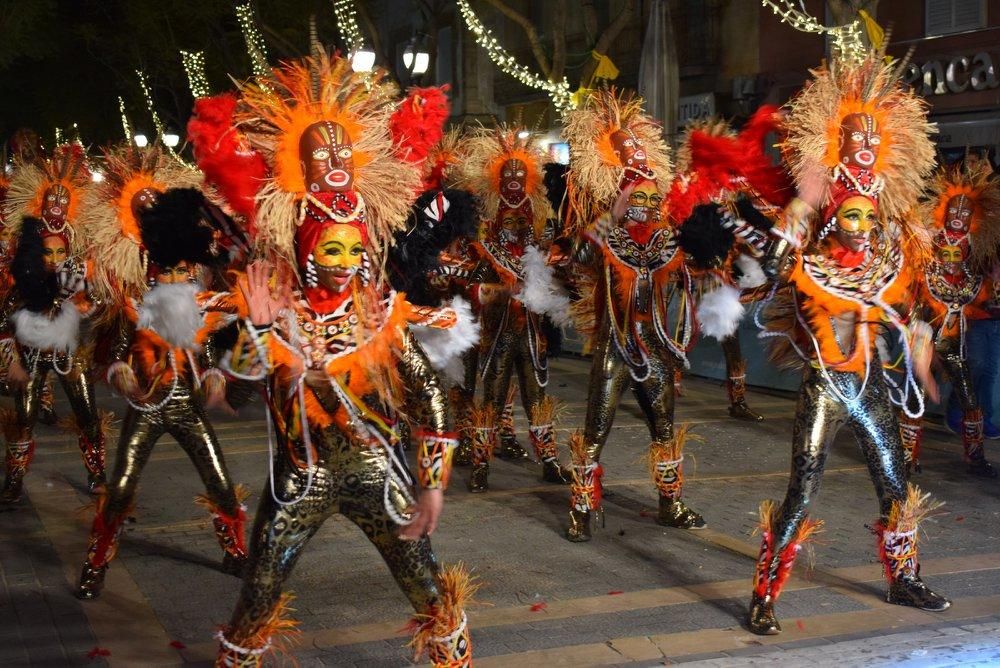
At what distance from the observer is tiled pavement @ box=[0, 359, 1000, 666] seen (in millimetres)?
5457

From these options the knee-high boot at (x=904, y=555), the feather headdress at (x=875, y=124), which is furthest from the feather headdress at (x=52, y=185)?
the knee-high boot at (x=904, y=555)

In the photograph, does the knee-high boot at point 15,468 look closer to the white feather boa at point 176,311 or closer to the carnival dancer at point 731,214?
the white feather boa at point 176,311

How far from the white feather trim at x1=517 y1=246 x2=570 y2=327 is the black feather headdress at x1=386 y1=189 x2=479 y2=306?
2.98m

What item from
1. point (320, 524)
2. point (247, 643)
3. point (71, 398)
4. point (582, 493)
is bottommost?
point (582, 493)

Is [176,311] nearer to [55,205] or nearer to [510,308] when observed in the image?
[55,205]

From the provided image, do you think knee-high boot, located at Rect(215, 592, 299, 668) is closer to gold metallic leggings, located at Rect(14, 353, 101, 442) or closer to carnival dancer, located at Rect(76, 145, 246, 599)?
carnival dancer, located at Rect(76, 145, 246, 599)

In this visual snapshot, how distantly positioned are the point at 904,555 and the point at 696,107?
18.6 metres

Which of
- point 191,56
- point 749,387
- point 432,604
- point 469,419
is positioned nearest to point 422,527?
point 432,604

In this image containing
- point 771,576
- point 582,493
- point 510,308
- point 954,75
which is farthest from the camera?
point 954,75

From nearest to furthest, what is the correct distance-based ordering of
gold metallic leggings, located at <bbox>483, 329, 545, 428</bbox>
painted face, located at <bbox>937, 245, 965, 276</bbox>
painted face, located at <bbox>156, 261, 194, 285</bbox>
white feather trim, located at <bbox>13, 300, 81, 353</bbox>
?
1. painted face, located at <bbox>156, 261, 194, 285</bbox>
2. white feather trim, located at <bbox>13, 300, 81, 353</bbox>
3. painted face, located at <bbox>937, 245, 965, 276</bbox>
4. gold metallic leggings, located at <bbox>483, 329, 545, 428</bbox>

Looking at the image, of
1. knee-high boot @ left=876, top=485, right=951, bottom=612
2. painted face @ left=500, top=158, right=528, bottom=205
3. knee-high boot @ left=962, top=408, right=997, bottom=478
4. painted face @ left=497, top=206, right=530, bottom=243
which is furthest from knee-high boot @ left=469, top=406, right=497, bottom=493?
knee-high boot @ left=962, top=408, right=997, bottom=478

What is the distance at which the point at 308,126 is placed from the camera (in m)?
4.63

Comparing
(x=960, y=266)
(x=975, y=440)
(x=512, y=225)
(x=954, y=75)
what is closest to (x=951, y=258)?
(x=960, y=266)

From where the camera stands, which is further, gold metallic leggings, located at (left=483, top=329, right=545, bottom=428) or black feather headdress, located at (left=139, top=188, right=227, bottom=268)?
gold metallic leggings, located at (left=483, top=329, right=545, bottom=428)
